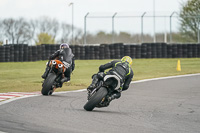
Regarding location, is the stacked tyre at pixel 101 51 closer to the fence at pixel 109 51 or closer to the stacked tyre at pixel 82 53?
the fence at pixel 109 51

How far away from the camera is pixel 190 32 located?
3716cm

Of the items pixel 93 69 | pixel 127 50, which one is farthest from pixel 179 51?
pixel 93 69

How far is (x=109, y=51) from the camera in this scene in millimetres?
31531

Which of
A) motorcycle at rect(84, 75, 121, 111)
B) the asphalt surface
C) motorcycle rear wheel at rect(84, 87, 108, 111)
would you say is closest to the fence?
the asphalt surface

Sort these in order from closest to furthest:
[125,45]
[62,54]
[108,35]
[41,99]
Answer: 1. [41,99]
2. [62,54]
3. [125,45]
4. [108,35]

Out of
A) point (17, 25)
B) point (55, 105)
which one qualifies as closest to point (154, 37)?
point (55, 105)

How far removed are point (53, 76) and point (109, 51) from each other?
19262 mm

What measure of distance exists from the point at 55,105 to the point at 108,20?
87.5 ft

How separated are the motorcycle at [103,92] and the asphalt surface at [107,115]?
0.55 ft

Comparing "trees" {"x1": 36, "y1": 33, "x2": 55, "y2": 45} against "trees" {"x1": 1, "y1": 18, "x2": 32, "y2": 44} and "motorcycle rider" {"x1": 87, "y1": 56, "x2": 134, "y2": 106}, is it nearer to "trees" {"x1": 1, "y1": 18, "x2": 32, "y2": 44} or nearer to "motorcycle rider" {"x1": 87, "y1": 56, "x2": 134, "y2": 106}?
"trees" {"x1": 1, "y1": 18, "x2": 32, "y2": 44}

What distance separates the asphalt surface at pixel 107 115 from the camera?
718cm

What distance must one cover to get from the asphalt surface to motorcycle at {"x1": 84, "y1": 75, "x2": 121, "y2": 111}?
0.55ft

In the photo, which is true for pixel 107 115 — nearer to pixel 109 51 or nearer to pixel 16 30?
pixel 109 51

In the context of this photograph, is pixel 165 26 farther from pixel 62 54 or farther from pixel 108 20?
pixel 62 54
